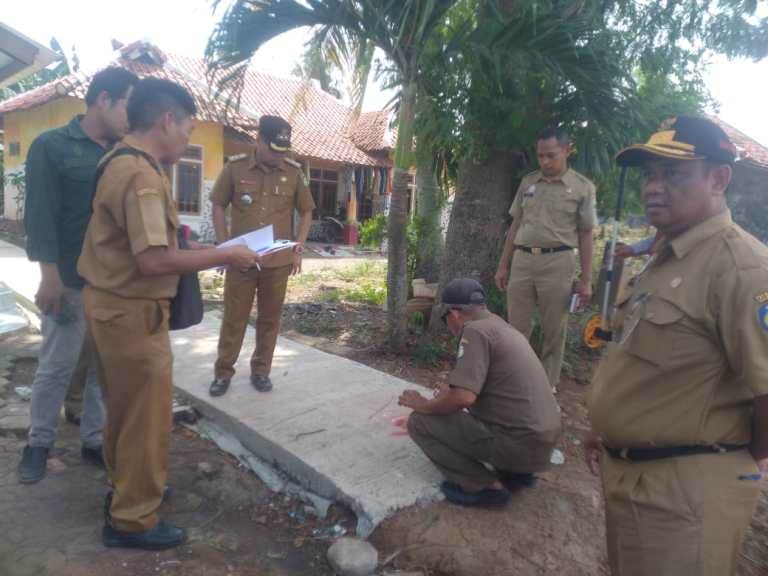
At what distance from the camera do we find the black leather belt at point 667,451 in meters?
1.43

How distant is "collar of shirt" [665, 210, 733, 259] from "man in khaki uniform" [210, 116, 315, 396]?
265cm

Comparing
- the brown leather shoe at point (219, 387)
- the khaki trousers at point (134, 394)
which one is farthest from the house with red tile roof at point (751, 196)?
the khaki trousers at point (134, 394)

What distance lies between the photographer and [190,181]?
47.4ft

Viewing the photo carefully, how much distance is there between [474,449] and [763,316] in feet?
5.46

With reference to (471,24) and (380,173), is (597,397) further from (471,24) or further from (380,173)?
(380,173)

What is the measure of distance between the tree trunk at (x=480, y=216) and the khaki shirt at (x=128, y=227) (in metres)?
3.52

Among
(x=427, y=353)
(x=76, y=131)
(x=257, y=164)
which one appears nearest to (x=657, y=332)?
(x=76, y=131)

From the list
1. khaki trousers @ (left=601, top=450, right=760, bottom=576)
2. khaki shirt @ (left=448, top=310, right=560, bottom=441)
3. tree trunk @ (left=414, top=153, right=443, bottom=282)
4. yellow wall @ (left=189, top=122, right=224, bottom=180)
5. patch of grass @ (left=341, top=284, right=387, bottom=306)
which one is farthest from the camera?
yellow wall @ (left=189, top=122, right=224, bottom=180)

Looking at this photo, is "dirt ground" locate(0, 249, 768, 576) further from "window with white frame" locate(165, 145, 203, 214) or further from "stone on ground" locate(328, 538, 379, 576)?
"window with white frame" locate(165, 145, 203, 214)

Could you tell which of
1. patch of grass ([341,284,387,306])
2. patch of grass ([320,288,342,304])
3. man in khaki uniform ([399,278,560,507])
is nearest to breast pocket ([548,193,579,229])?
man in khaki uniform ([399,278,560,507])

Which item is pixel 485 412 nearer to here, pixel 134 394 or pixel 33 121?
pixel 134 394

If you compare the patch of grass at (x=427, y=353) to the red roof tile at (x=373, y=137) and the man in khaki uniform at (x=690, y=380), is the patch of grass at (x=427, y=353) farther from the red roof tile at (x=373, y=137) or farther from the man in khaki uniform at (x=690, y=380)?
the red roof tile at (x=373, y=137)

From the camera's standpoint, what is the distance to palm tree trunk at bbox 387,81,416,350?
4.47 meters

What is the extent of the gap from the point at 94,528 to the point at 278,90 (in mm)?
18658
